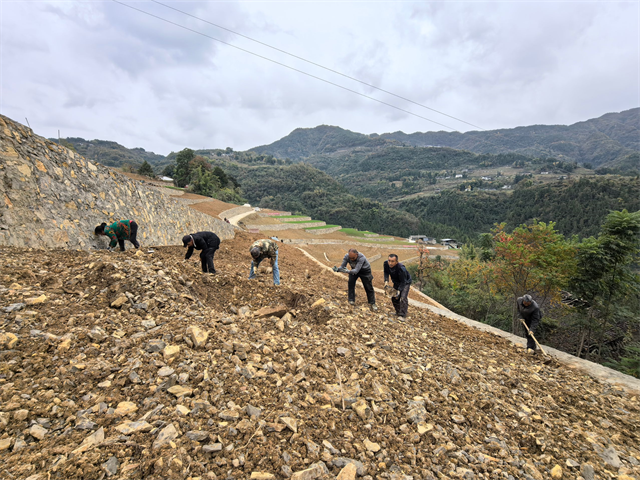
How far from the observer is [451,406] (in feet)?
10.1

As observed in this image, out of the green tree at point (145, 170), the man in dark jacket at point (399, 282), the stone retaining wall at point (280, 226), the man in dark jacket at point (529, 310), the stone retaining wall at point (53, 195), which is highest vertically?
the green tree at point (145, 170)

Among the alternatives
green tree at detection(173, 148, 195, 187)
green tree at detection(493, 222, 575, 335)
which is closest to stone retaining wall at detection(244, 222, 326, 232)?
green tree at detection(173, 148, 195, 187)

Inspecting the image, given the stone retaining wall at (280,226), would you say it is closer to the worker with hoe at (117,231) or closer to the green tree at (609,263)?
the worker with hoe at (117,231)

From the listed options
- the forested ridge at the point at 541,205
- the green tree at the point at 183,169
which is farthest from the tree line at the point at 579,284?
the green tree at the point at 183,169

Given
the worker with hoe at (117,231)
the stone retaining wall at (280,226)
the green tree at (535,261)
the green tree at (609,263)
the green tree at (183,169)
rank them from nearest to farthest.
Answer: the worker with hoe at (117,231), the green tree at (609,263), the green tree at (535,261), the stone retaining wall at (280,226), the green tree at (183,169)

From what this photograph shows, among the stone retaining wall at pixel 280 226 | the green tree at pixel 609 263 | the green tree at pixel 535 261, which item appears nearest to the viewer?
the green tree at pixel 609 263

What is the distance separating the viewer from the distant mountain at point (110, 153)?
100250mm

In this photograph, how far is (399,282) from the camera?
19.1 ft

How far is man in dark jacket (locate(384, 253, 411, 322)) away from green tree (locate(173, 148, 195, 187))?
184 ft

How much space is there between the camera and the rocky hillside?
→ 196 cm

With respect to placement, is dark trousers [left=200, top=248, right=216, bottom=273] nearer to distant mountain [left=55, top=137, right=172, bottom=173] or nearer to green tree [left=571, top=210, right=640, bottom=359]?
green tree [left=571, top=210, right=640, bottom=359]

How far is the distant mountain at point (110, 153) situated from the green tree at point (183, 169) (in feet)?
59.9

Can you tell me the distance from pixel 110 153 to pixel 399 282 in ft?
480

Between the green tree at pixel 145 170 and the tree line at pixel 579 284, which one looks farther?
the green tree at pixel 145 170
